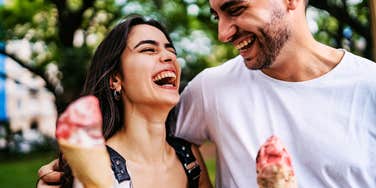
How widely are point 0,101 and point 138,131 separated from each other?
19.7 m

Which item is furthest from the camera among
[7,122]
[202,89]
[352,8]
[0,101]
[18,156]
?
[0,101]

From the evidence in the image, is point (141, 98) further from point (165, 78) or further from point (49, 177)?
point (49, 177)

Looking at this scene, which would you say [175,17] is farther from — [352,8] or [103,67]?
[103,67]

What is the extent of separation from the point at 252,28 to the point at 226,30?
0.34 ft

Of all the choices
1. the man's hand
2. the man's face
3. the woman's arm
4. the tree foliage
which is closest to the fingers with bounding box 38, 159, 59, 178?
the man's hand

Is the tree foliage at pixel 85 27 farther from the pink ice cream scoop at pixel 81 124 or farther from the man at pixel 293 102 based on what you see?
the pink ice cream scoop at pixel 81 124

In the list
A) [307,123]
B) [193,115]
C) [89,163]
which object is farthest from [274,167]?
[193,115]

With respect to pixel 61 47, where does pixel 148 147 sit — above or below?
above

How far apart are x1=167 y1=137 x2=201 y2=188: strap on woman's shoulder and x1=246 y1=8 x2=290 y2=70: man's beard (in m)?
0.49

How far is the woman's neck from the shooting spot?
2.16m

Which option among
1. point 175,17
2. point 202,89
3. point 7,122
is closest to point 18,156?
point 7,122

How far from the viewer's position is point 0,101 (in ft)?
67.3

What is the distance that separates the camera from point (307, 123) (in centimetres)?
208

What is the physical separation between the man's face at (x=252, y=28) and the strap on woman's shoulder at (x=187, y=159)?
0.49 meters
